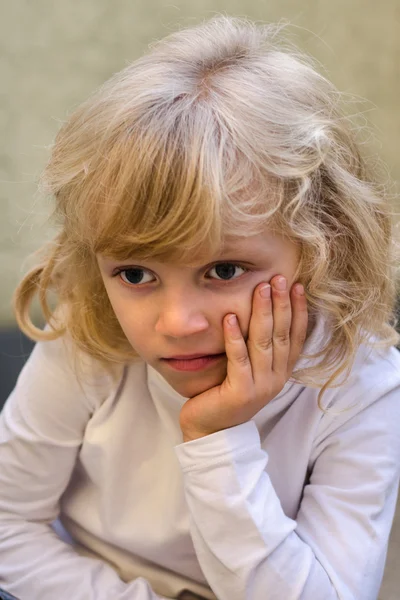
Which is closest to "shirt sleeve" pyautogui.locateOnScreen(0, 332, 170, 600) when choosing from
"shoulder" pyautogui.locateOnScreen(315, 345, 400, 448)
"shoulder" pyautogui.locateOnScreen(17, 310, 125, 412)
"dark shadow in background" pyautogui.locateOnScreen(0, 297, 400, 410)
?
"shoulder" pyautogui.locateOnScreen(17, 310, 125, 412)

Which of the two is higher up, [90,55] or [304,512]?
[90,55]

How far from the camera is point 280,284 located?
0.73 m

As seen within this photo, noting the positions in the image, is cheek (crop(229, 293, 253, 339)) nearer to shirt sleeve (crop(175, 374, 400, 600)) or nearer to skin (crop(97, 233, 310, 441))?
skin (crop(97, 233, 310, 441))

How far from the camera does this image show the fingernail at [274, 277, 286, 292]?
73 centimetres

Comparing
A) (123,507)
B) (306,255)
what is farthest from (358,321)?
(123,507)

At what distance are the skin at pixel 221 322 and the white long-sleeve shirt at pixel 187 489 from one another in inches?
1.7

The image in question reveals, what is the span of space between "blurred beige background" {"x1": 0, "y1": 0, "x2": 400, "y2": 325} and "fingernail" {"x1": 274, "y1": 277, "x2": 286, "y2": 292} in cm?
78

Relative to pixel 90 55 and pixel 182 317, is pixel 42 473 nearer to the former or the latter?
pixel 182 317

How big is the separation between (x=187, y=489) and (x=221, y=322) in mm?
188

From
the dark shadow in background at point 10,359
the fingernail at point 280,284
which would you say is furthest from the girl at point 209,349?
the dark shadow in background at point 10,359

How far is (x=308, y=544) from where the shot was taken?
0.83m

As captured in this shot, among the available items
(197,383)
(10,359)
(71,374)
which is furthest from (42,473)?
(10,359)

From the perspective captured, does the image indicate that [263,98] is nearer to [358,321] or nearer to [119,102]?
[119,102]

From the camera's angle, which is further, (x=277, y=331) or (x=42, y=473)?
(x=42, y=473)
